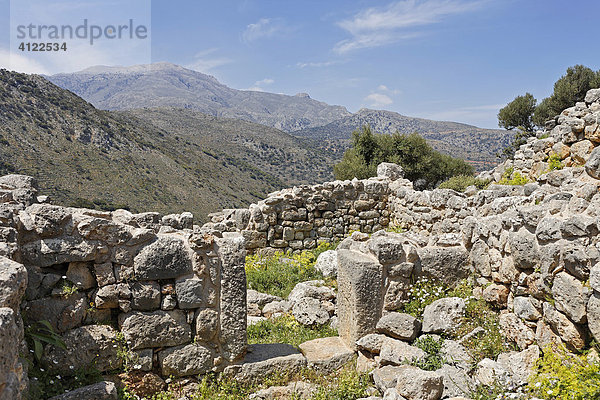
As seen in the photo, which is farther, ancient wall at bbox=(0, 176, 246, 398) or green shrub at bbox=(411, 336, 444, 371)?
green shrub at bbox=(411, 336, 444, 371)

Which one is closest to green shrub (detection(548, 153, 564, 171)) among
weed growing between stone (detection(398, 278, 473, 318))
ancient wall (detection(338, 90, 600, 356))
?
ancient wall (detection(338, 90, 600, 356))

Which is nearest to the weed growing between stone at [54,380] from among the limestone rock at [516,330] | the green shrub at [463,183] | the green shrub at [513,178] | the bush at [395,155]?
the limestone rock at [516,330]

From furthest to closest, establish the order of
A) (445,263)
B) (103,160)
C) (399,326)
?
(103,160) < (445,263) < (399,326)

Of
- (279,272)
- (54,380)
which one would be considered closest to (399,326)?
(54,380)

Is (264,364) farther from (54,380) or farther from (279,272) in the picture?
(279,272)

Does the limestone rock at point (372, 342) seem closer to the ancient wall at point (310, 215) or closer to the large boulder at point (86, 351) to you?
the large boulder at point (86, 351)

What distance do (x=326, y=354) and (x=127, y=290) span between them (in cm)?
245

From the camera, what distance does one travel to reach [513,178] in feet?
40.3

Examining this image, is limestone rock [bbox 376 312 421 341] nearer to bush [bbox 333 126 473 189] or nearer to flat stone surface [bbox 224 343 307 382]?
flat stone surface [bbox 224 343 307 382]

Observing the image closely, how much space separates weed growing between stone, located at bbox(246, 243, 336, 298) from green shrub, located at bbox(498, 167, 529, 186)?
6.32m

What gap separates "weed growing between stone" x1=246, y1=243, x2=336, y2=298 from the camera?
8.23m

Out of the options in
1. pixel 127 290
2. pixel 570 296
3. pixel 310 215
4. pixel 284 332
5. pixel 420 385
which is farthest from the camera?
pixel 310 215

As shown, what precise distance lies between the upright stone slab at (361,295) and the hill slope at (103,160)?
78.5ft

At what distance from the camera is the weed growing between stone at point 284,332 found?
5.58 metres
